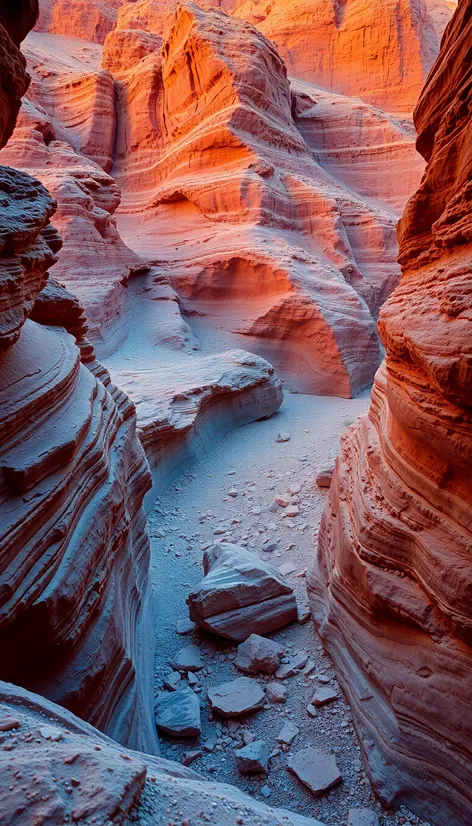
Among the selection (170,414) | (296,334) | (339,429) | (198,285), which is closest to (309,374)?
(296,334)

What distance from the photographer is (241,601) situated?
4.15 meters

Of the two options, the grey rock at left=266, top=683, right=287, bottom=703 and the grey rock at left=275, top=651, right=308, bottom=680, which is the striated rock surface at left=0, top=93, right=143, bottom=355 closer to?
the grey rock at left=275, top=651, right=308, bottom=680

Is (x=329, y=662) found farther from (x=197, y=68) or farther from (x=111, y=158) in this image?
(x=111, y=158)

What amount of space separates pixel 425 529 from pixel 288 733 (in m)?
1.79

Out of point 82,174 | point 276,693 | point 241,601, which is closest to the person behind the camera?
point 276,693

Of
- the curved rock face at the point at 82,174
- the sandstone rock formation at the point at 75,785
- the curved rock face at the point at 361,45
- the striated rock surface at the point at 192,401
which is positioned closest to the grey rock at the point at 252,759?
the sandstone rock formation at the point at 75,785

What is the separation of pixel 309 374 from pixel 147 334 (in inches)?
148

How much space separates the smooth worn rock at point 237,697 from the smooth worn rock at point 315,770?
442 mm

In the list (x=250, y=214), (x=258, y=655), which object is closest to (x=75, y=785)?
(x=258, y=655)

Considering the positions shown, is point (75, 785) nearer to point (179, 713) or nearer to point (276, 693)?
point (179, 713)

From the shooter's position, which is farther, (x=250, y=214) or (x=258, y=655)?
(x=250, y=214)

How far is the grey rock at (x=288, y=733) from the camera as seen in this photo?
3.27 metres

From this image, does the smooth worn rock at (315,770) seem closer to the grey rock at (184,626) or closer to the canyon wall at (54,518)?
the canyon wall at (54,518)

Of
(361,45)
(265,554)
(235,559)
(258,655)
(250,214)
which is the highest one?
(361,45)
